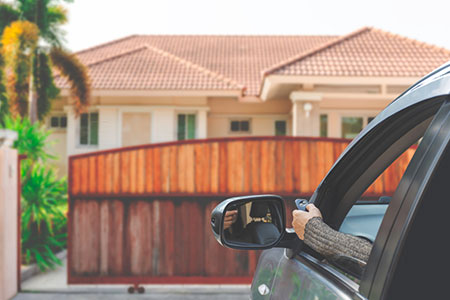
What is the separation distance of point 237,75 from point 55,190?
10219mm

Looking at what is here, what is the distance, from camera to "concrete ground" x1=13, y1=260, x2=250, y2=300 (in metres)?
6.89

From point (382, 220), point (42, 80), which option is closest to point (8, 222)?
point (382, 220)

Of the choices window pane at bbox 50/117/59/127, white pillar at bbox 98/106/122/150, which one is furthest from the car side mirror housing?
window pane at bbox 50/117/59/127

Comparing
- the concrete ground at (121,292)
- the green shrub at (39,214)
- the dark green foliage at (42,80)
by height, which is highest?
the dark green foliage at (42,80)

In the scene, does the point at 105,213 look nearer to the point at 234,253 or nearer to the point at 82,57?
the point at 234,253

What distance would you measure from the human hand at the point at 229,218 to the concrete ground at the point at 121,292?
5.23m

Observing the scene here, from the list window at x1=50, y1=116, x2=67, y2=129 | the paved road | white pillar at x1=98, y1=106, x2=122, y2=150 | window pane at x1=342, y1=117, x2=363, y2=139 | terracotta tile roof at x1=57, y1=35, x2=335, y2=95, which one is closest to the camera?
the paved road

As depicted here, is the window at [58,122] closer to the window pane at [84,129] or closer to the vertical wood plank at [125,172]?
the window pane at [84,129]

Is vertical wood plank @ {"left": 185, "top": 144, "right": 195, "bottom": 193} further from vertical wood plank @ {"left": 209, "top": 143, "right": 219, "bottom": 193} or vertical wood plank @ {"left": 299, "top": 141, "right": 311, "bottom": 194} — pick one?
vertical wood plank @ {"left": 299, "top": 141, "right": 311, "bottom": 194}

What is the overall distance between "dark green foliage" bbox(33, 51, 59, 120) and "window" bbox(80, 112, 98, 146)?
275 centimetres

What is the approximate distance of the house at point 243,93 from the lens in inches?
506

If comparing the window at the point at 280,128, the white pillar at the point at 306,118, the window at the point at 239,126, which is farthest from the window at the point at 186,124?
the white pillar at the point at 306,118

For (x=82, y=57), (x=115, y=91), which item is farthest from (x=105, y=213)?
(x=82, y=57)

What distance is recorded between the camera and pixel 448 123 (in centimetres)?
104
